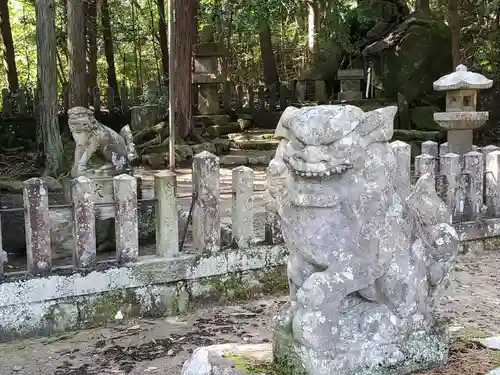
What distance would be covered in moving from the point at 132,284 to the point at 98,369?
1.06 meters

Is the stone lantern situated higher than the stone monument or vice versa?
the stone lantern

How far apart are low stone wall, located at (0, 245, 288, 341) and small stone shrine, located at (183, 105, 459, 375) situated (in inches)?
89.6

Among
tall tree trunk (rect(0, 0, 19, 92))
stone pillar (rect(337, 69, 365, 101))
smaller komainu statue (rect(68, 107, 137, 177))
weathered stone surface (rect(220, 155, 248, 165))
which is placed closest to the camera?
smaller komainu statue (rect(68, 107, 137, 177))

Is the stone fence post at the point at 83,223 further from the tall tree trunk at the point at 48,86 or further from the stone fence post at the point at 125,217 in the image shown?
the tall tree trunk at the point at 48,86

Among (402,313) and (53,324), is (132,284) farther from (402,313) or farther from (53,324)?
(402,313)

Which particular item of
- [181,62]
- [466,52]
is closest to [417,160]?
[181,62]

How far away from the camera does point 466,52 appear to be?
16906 mm

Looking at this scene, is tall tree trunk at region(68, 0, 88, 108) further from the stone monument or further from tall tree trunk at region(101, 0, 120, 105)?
tall tree trunk at region(101, 0, 120, 105)

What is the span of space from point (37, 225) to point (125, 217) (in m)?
0.72

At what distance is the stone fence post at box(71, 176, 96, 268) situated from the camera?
500cm

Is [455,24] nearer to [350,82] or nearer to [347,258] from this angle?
[350,82]

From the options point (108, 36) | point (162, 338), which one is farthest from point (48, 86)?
point (108, 36)

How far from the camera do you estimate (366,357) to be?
290cm

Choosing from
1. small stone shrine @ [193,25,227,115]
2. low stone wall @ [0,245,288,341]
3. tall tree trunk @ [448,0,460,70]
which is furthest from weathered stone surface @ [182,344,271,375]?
small stone shrine @ [193,25,227,115]
